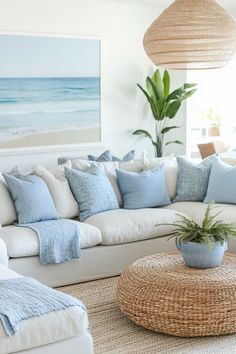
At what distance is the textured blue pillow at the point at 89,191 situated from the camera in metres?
5.59

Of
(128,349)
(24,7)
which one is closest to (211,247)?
(128,349)

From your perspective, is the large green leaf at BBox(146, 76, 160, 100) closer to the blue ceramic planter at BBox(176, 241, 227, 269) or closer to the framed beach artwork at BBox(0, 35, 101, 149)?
the framed beach artwork at BBox(0, 35, 101, 149)

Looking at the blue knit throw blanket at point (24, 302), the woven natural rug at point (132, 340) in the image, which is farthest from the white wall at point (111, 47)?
the blue knit throw blanket at point (24, 302)

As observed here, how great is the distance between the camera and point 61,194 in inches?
218

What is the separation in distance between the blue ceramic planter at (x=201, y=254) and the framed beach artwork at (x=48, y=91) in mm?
3211

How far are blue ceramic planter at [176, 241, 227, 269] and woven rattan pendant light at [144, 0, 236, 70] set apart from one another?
124 centimetres

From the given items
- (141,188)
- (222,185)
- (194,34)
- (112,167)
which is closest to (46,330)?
(194,34)

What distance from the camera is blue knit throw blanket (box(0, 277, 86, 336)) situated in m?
3.07

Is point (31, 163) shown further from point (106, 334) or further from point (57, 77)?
point (106, 334)

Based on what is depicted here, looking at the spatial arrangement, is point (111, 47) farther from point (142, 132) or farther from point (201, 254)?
point (201, 254)

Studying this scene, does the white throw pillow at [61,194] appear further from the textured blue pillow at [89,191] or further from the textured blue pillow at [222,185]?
the textured blue pillow at [222,185]

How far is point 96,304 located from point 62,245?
1.88ft

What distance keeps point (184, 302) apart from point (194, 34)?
1.70 meters

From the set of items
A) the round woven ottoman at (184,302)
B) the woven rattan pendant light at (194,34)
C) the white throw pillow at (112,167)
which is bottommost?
the round woven ottoman at (184,302)
